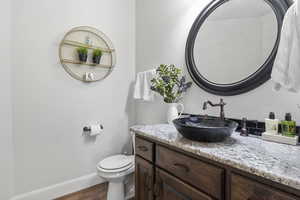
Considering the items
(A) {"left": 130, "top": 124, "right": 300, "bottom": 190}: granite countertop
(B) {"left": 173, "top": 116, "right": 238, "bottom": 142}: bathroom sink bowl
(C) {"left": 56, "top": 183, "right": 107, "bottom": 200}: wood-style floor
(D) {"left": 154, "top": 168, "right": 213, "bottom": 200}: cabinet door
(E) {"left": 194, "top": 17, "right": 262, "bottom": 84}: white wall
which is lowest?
(C) {"left": 56, "top": 183, "right": 107, "bottom": 200}: wood-style floor

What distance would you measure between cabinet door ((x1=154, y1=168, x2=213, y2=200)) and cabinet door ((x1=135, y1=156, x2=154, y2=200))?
6 centimetres

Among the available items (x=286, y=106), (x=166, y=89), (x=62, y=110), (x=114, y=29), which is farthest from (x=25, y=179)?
(x=286, y=106)

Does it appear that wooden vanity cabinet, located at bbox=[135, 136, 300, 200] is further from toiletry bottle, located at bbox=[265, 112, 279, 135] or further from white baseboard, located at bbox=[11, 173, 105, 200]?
white baseboard, located at bbox=[11, 173, 105, 200]

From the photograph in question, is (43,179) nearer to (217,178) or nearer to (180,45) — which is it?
(217,178)

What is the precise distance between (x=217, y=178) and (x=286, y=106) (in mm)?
689

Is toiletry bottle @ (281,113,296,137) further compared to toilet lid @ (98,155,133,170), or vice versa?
toilet lid @ (98,155,133,170)

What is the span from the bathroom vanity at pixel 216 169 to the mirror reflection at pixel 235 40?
20.4 inches

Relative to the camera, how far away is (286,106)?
1007 mm

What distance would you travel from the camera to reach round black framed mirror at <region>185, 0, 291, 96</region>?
1.09 metres

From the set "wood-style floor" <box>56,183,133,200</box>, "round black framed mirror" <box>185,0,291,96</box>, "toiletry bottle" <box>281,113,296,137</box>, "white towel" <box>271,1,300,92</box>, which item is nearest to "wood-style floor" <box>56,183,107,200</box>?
"wood-style floor" <box>56,183,133,200</box>

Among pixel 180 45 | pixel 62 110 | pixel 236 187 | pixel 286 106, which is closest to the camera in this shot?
pixel 236 187

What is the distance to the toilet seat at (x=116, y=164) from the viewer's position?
5.02 ft

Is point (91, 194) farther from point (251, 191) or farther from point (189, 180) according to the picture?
point (251, 191)

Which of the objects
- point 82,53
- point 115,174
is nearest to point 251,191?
point 115,174
